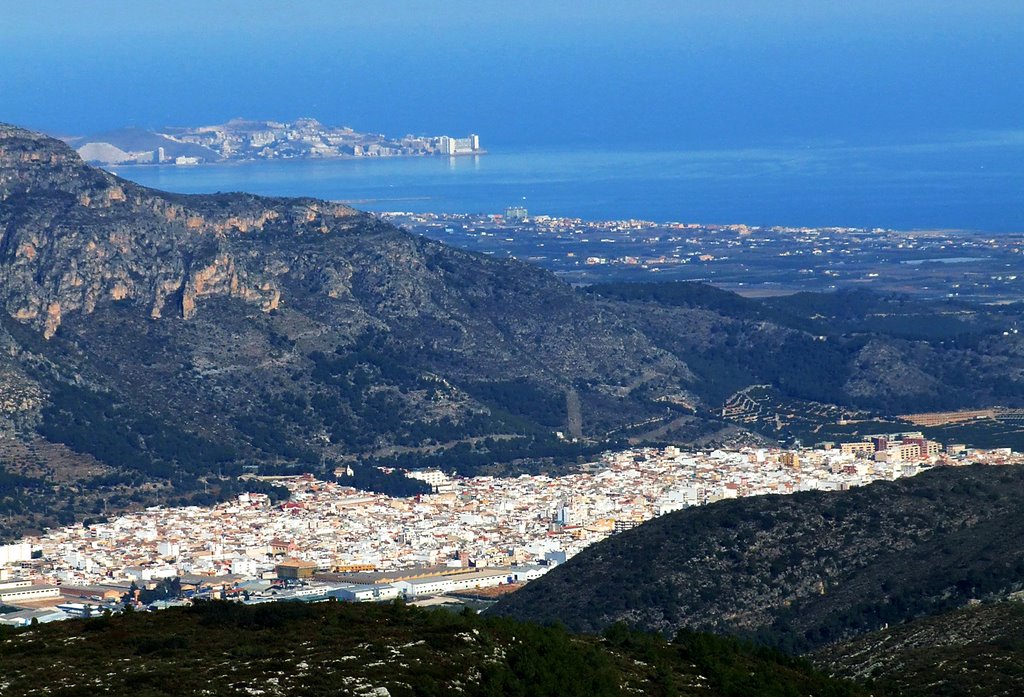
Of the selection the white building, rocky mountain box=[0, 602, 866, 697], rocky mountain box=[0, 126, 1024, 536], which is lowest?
the white building

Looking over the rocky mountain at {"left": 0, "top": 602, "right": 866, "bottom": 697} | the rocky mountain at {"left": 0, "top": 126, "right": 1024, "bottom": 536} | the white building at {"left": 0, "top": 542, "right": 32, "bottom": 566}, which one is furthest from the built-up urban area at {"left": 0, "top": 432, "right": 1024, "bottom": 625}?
the rocky mountain at {"left": 0, "top": 602, "right": 866, "bottom": 697}

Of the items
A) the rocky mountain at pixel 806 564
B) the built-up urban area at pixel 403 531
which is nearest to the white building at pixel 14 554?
the built-up urban area at pixel 403 531

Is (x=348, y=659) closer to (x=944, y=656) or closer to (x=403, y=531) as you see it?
(x=944, y=656)

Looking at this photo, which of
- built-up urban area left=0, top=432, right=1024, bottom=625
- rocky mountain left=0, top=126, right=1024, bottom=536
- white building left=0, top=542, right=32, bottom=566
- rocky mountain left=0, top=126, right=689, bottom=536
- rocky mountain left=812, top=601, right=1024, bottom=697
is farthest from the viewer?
rocky mountain left=0, top=126, right=689, bottom=536

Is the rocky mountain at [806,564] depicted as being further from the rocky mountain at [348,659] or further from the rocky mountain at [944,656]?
the rocky mountain at [348,659]

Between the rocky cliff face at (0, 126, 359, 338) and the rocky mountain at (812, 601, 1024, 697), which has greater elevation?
the rocky cliff face at (0, 126, 359, 338)

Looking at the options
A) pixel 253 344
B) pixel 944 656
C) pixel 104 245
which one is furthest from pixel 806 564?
pixel 104 245

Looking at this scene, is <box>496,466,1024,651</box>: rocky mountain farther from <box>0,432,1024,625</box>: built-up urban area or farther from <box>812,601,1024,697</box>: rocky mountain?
<box>0,432,1024,625</box>: built-up urban area

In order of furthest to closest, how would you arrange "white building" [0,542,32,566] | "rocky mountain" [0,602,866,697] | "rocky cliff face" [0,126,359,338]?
"rocky cliff face" [0,126,359,338], "white building" [0,542,32,566], "rocky mountain" [0,602,866,697]

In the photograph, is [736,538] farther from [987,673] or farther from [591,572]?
[987,673]
